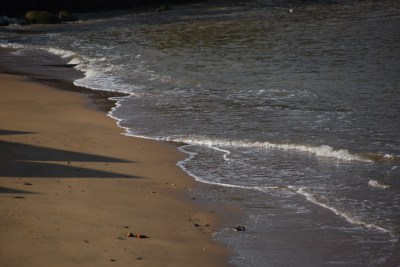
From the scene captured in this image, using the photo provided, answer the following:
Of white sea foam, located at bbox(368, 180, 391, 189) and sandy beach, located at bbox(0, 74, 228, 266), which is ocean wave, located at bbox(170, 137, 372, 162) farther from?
white sea foam, located at bbox(368, 180, 391, 189)

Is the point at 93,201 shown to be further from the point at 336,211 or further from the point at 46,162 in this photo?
the point at 336,211

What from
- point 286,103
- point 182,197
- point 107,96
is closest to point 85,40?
point 107,96

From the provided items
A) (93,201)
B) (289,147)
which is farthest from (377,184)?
(93,201)

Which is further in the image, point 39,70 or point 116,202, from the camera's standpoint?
point 39,70

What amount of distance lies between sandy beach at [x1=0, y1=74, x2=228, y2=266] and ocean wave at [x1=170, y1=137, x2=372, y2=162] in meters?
0.63

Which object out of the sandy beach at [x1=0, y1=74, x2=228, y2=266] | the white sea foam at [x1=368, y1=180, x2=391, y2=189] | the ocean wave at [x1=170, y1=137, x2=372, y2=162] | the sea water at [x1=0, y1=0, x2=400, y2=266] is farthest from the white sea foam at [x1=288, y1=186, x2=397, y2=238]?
the ocean wave at [x1=170, y1=137, x2=372, y2=162]

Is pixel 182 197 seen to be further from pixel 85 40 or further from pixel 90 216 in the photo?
pixel 85 40

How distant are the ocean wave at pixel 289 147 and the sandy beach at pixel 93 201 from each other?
24.7 inches

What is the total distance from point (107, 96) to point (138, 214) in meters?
9.35

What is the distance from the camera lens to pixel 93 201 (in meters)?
9.72

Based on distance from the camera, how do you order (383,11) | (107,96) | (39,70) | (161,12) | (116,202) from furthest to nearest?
(161,12) < (383,11) < (39,70) < (107,96) < (116,202)

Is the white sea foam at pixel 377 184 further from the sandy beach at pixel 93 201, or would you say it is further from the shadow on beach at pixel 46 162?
the shadow on beach at pixel 46 162

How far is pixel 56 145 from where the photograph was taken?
12.9 metres

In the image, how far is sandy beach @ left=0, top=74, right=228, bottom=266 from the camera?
795cm
